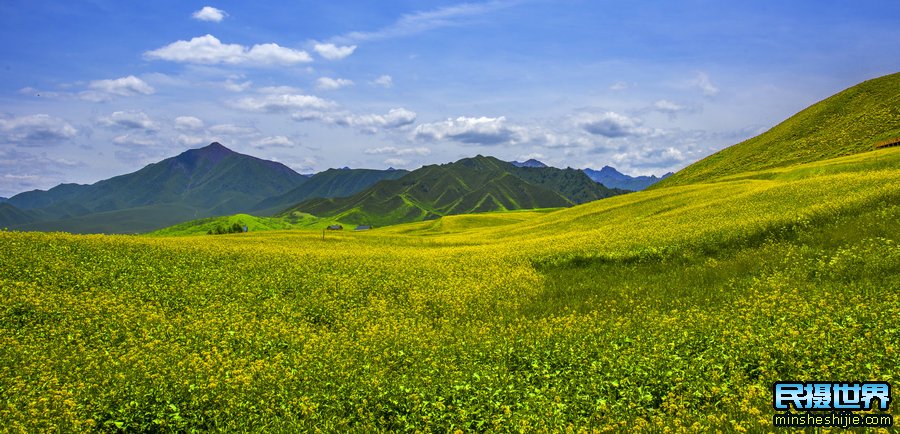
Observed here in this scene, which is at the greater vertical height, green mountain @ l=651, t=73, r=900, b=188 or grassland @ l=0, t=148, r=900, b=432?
green mountain @ l=651, t=73, r=900, b=188

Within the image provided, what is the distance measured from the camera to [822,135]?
327ft

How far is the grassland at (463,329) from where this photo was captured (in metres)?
13.3

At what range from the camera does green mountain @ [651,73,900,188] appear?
8794cm

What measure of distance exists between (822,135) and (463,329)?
112 m

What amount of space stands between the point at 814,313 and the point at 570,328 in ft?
29.5

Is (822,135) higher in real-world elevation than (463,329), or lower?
higher

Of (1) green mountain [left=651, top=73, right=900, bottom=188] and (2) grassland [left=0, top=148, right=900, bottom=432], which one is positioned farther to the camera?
(1) green mountain [left=651, top=73, right=900, bottom=188]

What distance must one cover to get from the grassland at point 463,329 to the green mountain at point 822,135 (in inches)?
2410

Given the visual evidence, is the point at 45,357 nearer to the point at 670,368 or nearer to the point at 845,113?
the point at 670,368

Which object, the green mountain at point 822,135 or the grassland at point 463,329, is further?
the green mountain at point 822,135

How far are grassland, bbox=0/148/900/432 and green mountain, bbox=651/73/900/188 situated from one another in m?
61.2

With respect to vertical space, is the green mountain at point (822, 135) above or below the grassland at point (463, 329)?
above

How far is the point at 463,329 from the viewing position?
73.4 feet

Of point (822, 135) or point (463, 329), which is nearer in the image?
point (463, 329)
